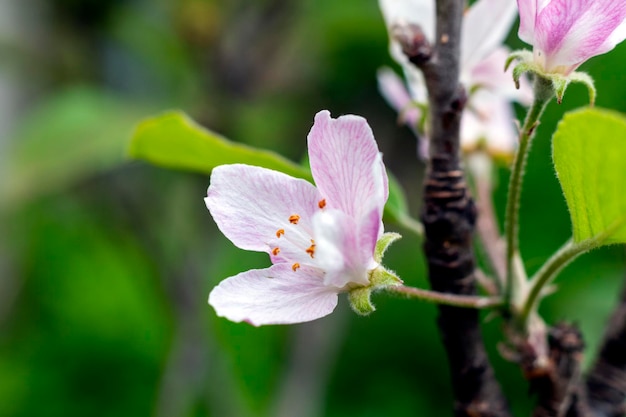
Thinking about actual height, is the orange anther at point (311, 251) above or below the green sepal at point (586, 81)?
below

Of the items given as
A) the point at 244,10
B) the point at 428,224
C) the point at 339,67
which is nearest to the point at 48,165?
the point at 244,10

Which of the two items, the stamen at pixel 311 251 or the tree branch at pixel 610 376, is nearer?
the stamen at pixel 311 251

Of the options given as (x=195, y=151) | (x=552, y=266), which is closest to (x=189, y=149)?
(x=195, y=151)

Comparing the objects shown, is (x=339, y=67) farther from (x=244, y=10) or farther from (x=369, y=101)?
(x=244, y=10)

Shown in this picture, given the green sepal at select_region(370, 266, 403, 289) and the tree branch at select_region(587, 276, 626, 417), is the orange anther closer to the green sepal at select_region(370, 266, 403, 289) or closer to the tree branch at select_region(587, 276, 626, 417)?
the green sepal at select_region(370, 266, 403, 289)

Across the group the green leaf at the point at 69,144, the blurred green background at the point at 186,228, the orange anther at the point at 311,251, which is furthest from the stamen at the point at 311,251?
the green leaf at the point at 69,144

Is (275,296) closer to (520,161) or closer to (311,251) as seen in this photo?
(311,251)

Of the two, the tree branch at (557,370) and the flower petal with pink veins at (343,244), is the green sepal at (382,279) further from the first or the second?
the tree branch at (557,370)
